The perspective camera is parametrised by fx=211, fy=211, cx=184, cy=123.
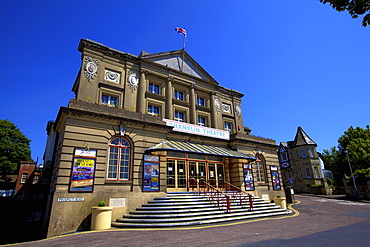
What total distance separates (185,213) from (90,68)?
13.7 m

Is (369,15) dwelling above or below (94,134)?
above

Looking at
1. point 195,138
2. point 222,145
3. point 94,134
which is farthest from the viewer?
point 222,145

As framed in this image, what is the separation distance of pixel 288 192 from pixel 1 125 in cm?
4483

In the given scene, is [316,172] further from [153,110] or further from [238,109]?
[153,110]

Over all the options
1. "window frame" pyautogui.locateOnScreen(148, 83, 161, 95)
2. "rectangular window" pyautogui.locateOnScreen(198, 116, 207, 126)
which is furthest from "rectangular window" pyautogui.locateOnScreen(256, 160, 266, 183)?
"window frame" pyautogui.locateOnScreen(148, 83, 161, 95)

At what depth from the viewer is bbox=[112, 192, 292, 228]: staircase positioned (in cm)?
1072

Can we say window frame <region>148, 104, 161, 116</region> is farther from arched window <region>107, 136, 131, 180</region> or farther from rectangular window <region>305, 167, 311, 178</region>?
rectangular window <region>305, 167, 311, 178</region>

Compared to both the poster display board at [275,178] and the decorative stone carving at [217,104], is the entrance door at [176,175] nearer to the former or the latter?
the decorative stone carving at [217,104]

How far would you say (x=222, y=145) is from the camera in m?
19.9

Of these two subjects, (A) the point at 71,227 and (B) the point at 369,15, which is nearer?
(B) the point at 369,15

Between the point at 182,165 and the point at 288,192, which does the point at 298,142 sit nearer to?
the point at 288,192

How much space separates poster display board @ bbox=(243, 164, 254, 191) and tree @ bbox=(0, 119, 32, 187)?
3573cm

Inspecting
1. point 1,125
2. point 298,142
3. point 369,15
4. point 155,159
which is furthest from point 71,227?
point 298,142

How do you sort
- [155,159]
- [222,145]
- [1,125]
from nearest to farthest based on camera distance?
[155,159]
[222,145]
[1,125]
